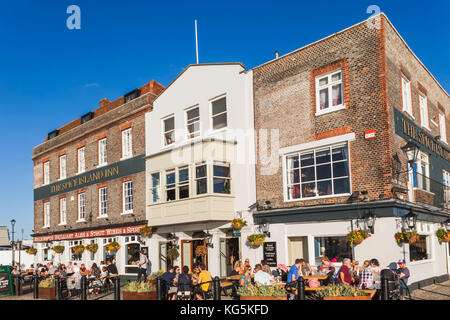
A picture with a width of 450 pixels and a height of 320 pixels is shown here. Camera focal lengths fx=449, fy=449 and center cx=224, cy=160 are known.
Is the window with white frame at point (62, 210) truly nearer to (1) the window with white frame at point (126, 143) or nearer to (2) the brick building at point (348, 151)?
(1) the window with white frame at point (126, 143)

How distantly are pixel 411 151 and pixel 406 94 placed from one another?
248 cm

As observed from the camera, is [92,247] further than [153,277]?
Yes

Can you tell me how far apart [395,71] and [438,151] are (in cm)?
596

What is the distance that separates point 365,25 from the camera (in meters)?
15.0

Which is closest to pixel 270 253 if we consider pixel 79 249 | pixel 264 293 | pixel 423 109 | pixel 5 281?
pixel 264 293

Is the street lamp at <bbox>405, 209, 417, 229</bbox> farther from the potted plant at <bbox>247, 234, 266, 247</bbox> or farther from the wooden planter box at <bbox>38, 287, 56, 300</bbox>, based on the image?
the wooden planter box at <bbox>38, 287, 56, 300</bbox>

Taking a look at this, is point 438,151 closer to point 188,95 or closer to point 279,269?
point 279,269

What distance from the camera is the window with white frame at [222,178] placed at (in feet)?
61.0

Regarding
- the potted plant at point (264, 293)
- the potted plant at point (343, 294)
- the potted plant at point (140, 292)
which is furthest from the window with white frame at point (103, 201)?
the potted plant at point (343, 294)

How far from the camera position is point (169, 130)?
2191cm

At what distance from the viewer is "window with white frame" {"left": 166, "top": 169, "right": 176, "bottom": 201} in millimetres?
20156

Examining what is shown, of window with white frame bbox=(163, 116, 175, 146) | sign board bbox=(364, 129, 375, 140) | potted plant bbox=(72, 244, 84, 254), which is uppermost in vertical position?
window with white frame bbox=(163, 116, 175, 146)

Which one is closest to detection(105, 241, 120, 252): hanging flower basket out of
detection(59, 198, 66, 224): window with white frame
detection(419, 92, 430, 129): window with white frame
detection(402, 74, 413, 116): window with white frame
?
detection(59, 198, 66, 224): window with white frame

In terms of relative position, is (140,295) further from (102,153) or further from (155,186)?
(102,153)
